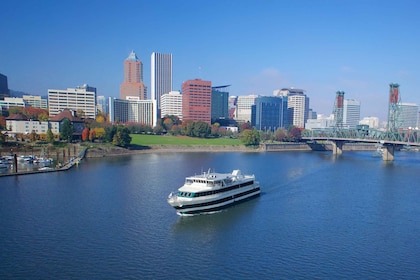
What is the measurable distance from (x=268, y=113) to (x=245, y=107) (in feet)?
87.5

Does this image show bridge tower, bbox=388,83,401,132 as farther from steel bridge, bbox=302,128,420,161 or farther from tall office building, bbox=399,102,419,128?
tall office building, bbox=399,102,419,128

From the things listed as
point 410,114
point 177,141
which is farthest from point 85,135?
point 410,114

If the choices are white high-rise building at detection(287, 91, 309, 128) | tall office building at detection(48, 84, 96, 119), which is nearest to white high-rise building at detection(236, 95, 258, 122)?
white high-rise building at detection(287, 91, 309, 128)

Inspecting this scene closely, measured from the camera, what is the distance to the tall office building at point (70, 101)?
342ft

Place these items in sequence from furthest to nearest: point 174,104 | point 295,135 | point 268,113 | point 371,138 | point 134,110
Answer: point 268,113 → point 174,104 → point 134,110 → point 295,135 → point 371,138

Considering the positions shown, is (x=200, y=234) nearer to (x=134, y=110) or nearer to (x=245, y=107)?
(x=134, y=110)

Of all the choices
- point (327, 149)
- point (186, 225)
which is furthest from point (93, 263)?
point (327, 149)

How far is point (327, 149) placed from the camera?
288ft

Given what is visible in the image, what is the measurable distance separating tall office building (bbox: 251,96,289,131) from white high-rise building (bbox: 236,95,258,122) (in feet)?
36.0

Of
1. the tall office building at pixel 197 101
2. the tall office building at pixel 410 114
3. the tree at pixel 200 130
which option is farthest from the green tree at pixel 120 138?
the tall office building at pixel 410 114

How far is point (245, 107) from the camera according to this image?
181625 mm

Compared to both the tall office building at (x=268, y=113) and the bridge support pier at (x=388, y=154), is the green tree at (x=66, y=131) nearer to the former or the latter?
the bridge support pier at (x=388, y=154)

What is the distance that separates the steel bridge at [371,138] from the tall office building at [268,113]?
2496 inches

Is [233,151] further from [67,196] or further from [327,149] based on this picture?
[67,196]
